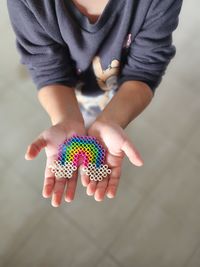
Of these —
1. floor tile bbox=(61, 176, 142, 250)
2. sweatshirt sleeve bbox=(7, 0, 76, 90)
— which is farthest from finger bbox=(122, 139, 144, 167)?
floor tile bbox=(61, 176, 142, 250)

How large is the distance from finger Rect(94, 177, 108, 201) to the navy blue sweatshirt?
23 cm

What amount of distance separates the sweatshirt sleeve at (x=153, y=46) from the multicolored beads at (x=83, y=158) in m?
0.17

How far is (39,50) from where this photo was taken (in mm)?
628

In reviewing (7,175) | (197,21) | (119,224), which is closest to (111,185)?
(119,224)

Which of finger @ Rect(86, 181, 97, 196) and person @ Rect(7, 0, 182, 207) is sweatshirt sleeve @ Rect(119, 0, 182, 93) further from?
finger @ Rect(86, 181, 97, 196)

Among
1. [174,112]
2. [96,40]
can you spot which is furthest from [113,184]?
[174,112]

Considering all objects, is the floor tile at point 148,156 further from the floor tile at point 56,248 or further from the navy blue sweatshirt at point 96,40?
the navy blue sweatshirt at point 96,40

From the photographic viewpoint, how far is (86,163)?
0.63 meters

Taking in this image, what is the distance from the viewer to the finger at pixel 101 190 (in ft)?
1.93

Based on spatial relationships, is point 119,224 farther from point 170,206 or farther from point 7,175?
point 7,175

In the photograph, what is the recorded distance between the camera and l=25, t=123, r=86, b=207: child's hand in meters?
0.58

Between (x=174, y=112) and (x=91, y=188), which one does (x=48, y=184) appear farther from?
(x=174, y=112)

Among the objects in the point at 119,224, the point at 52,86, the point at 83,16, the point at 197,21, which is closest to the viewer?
the point at 83,16

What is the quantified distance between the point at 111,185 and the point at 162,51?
28cm
